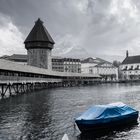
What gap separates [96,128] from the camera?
18.6 m

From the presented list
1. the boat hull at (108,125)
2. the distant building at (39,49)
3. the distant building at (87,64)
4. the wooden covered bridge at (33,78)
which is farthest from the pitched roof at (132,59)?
the boat hull at (108,125)

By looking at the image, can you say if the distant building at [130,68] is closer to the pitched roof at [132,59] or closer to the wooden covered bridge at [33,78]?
the pitched roof at [132,59]

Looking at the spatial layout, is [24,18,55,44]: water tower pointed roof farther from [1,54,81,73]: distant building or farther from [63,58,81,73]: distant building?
[63,58,81,73]: distant building

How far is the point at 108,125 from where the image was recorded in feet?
63.2

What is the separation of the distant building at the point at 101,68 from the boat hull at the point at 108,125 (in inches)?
5903

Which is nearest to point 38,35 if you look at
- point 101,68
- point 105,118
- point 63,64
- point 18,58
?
point 18,58

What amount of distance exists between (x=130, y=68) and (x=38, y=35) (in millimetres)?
95855

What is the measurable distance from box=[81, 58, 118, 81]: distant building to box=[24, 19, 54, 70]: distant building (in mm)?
74344

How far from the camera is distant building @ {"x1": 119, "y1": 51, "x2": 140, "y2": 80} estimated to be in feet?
577

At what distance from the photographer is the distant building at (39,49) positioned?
9769 cm

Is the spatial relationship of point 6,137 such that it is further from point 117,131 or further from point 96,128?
point 117,131

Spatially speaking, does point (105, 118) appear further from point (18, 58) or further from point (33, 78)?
point (18, 58)

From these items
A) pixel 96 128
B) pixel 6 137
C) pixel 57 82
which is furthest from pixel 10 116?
pixel 57 82

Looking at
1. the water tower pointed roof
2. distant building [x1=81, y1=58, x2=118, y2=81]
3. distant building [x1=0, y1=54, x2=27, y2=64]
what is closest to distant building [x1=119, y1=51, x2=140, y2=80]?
distant building [x1=81, y1=58, x2=118, y2=81]
